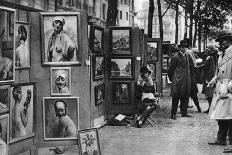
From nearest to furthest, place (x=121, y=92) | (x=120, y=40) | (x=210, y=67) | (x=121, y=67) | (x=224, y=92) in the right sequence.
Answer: (x=224, y=92) → (x=120, y=40) → (x=121, y=67) → (x=121, y=92) → (x=210, y=67)

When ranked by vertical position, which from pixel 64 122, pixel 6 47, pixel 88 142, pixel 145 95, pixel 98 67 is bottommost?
pixel 88 142

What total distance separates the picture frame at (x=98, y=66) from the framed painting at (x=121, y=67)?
0.29 m

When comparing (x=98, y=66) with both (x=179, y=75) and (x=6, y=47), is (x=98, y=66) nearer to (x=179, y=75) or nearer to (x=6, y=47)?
(x=179, y=75)

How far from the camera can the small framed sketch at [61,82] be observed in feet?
20.7

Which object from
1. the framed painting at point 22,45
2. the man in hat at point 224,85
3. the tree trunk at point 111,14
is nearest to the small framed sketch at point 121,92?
the man in hat at point 224,85

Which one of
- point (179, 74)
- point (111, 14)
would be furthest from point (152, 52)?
point (179, 74)

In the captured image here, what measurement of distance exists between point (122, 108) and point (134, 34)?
1610 mm

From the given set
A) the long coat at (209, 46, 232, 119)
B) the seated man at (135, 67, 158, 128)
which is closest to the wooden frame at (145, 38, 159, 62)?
the seated man at (135, 67, 158, 128)

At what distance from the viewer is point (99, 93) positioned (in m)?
9.77

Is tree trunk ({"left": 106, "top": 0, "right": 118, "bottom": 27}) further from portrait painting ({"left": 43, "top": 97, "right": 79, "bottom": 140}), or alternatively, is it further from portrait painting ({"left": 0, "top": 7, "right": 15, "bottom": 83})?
portrait painting ({"left": 0, "top": 7, "right": 15, "bottom": 83})

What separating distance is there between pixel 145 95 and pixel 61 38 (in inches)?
172

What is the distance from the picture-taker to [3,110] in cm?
514

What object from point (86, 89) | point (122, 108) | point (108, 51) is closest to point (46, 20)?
point (86, 89)

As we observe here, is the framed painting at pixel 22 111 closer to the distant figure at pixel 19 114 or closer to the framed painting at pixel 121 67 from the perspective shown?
the distant figure at pixel 19 114
